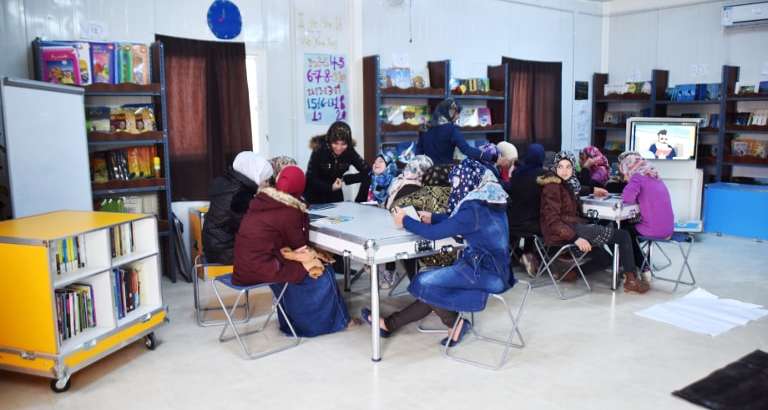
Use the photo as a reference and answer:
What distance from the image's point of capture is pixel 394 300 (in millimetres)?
4977

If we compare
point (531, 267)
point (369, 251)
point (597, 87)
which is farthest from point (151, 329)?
A: point (597, 87)

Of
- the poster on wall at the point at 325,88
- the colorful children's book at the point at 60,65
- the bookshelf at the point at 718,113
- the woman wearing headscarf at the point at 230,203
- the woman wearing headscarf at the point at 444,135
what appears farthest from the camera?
the bookshelf at the point at 718,113

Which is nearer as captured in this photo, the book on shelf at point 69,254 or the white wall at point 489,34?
the book on shelf at point 69,254

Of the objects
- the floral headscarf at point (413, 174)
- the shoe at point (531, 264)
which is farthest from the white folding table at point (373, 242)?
the shoe at point (531, 264)

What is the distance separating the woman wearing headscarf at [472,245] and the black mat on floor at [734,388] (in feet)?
3.67

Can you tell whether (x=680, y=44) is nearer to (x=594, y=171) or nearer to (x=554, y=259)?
(x=594, y=171)

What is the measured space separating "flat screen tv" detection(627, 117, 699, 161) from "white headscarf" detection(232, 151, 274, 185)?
190 inches

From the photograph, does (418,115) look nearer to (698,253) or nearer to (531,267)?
(531,267)

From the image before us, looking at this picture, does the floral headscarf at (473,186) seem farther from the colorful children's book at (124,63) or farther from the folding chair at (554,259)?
the colorful children's book at (124,63)

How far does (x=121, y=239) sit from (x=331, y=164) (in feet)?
6.74

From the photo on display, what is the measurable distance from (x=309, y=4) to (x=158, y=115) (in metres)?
1.95

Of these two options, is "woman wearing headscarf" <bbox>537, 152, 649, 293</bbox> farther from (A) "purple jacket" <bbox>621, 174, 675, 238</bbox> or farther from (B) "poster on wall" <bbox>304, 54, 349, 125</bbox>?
(B) "poster on wall" <bbox>304, 54, 349, 125</bbox>

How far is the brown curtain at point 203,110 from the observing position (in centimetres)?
573

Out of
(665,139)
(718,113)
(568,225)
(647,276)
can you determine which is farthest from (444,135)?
(718,113)
